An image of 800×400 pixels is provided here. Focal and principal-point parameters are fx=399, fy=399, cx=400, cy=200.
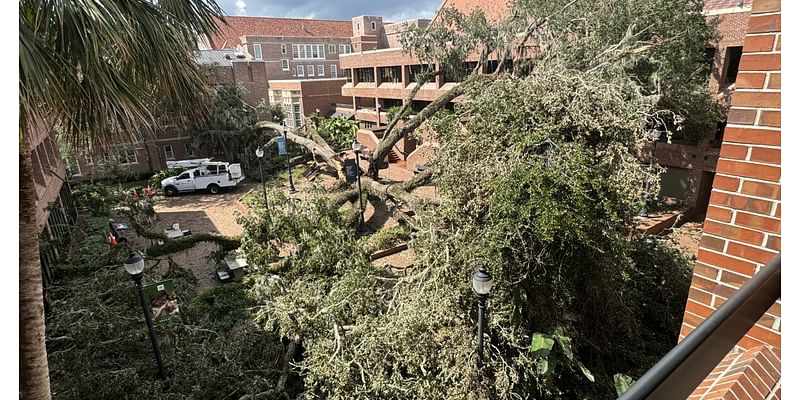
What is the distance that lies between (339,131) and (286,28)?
97.1 ft

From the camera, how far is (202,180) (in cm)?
2083

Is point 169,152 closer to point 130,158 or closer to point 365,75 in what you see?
point 130,158

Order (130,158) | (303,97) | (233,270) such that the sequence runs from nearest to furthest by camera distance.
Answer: (233,270) → (130,158) → (303,97)

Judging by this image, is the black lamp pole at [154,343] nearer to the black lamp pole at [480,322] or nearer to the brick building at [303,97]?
the black lamp pole at [480,322]

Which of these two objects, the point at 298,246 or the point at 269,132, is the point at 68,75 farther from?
the point at 269,132

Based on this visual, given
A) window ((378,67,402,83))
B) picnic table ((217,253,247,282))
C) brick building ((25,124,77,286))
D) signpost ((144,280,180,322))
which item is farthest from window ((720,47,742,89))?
brick building ((25,124,77,286))

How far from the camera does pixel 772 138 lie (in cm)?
178

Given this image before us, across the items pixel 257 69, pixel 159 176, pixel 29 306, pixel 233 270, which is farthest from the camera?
pixel 257 69

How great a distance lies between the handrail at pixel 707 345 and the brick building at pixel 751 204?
0.48 m

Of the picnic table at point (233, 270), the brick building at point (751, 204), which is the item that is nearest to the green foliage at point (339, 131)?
the picnic table at point (233, 270)

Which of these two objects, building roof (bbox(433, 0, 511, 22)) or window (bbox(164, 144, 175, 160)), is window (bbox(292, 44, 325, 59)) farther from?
window (bbox(164, 144, 175, 160))

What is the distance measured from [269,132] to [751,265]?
2573 cm

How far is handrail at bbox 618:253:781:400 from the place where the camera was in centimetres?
100

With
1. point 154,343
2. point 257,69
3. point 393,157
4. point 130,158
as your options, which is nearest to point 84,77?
point 154,343
